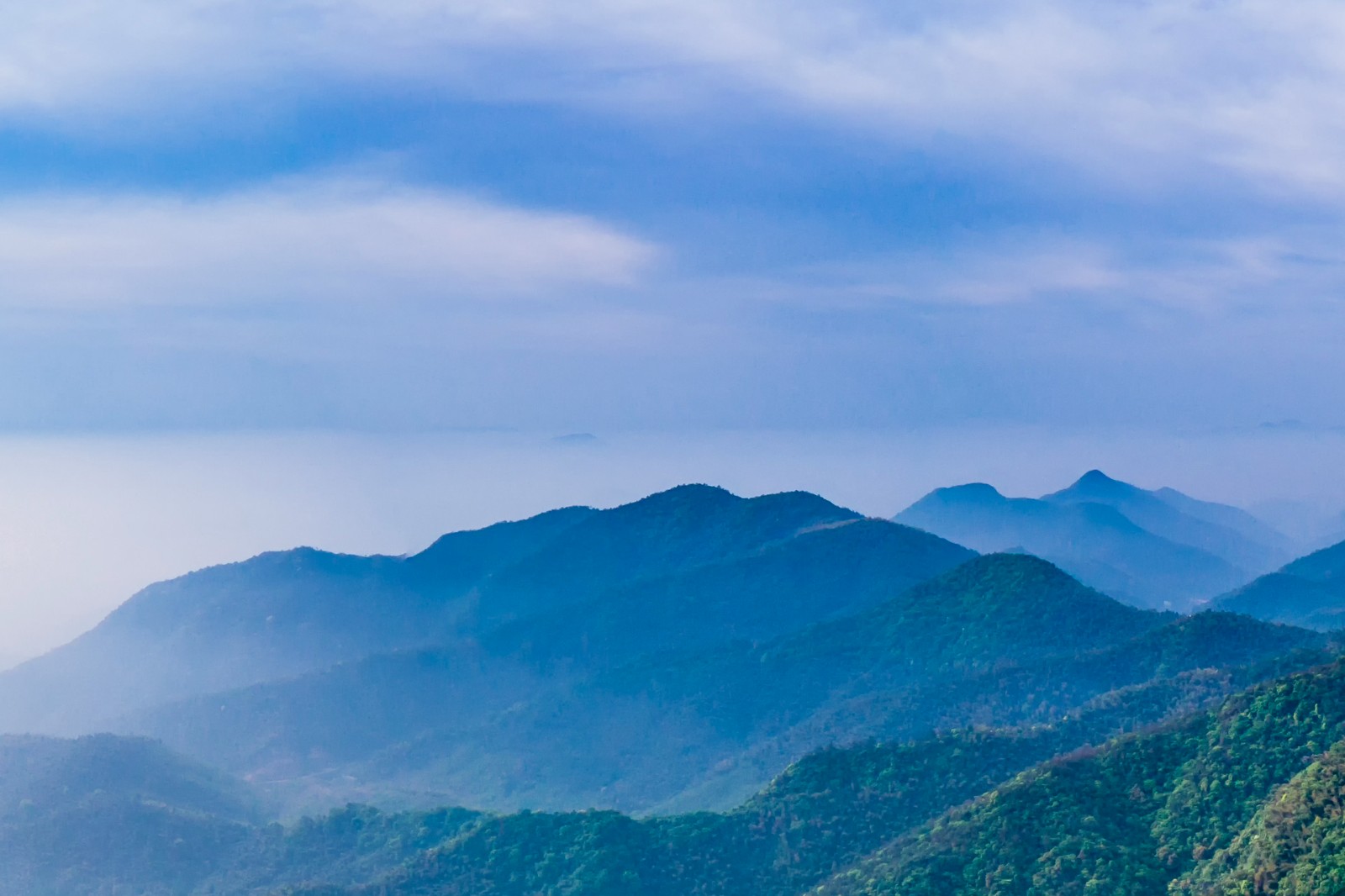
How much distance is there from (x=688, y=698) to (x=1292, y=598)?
74.8 metres

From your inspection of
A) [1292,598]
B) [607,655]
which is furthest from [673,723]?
[1292,598]

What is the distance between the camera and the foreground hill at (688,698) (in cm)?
8169

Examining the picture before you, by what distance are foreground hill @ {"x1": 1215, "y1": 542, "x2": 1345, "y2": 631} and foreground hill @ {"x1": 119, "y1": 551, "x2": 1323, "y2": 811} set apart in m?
49.7

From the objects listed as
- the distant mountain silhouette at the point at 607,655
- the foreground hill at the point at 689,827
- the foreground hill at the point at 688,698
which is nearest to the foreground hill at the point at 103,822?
the foreground hill at the point at 689,827

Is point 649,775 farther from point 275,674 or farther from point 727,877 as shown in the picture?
point 275,674

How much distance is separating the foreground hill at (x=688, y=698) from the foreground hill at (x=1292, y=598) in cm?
4975

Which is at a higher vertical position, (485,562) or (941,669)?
(485,562)

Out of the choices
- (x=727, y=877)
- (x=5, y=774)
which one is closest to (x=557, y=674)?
(x=5, y=774)

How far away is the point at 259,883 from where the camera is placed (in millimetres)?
71312

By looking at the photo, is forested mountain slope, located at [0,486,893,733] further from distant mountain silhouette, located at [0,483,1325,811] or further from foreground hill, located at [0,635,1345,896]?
foreground hill, located at [0,635,1345,896]

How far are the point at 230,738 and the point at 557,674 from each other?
93.6 feet

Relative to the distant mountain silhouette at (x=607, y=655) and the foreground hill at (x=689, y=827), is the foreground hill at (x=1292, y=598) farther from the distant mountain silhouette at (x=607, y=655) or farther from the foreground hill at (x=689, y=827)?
the foreground hill at (x=689, y=827)

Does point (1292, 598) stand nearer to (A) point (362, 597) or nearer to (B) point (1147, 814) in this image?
(A) point (362, 597)

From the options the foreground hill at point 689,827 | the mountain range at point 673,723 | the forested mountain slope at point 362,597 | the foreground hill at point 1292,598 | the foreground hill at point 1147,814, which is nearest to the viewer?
the foreground hill at point 1147,814
